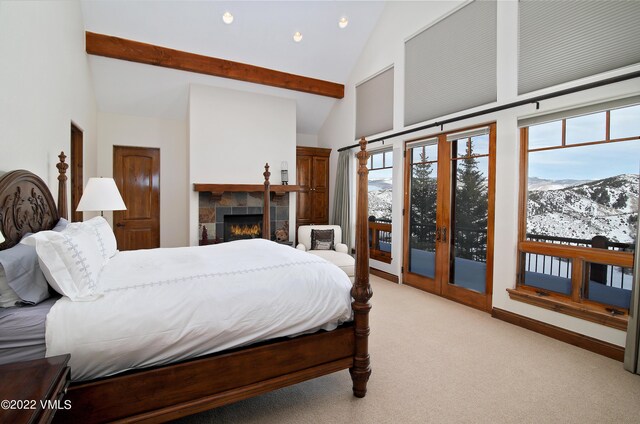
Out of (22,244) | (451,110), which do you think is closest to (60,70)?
(22,244)

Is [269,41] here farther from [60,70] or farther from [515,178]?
[515,178]

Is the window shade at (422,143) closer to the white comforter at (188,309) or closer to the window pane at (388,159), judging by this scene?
the window pane at (388,159)

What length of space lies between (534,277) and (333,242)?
9.29 ft

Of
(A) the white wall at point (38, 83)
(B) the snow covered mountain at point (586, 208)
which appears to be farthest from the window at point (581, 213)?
(A) the white wall at point (38, 83)

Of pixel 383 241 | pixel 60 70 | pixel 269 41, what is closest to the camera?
pixel 60 70

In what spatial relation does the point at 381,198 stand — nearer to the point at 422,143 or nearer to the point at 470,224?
the point at 422,143

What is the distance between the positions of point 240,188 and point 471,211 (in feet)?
11.8

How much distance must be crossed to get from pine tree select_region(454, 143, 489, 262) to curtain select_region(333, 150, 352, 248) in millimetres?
2263

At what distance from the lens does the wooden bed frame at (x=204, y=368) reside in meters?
1.45

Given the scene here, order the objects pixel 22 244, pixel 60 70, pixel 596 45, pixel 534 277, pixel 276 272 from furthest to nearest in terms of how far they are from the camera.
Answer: pixel 534 277
pixel 60 70
pixel 596 45
pixel 276 272
pixel 22 244

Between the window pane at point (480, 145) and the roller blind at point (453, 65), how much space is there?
39cm

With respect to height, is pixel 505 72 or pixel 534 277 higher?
pixel 505 72

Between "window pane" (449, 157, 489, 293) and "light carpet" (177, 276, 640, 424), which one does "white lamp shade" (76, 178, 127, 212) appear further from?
"window pane" (449, 157, 489, 293)

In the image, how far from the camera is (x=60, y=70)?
302cm
